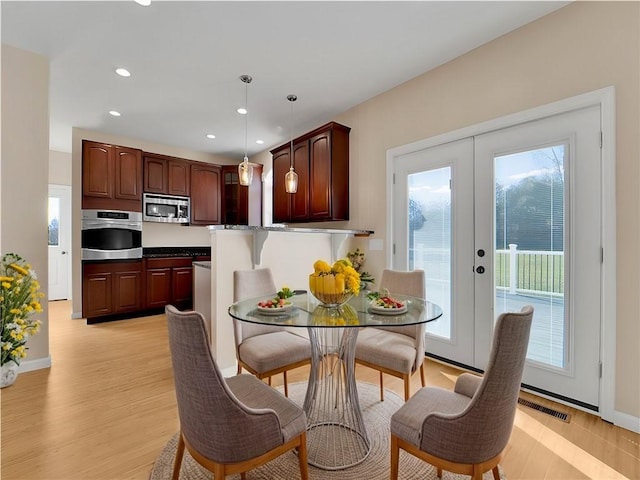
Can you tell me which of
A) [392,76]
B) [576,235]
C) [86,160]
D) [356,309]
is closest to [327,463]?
[356,309]

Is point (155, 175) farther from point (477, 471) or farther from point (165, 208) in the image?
point (477, 471)

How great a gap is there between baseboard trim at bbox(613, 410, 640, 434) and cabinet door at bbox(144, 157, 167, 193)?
18.7ft

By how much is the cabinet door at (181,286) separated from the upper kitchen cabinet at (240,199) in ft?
3.84

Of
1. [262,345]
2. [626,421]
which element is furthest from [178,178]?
[626,421]

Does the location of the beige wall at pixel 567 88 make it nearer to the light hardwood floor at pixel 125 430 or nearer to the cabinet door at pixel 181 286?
the light hardwood floor at pixel 125 430

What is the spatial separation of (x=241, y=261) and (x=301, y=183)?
5.74 ft

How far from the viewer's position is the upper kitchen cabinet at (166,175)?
16.0 ft

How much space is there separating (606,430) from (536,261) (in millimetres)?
1097

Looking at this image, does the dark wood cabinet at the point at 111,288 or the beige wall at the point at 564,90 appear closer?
the beige wall at the point at 564,90

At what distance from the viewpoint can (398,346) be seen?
201 cm

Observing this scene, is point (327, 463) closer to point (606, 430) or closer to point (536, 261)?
point (606, 430)

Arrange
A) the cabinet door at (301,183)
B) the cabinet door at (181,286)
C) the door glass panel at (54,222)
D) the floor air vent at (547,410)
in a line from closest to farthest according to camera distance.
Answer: the floor air vent at (547,410)
the cabinet door at (301,183)
the cabinet door at (181,286)
the door glass panel at (54,222)

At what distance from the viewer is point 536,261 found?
2.32 metres

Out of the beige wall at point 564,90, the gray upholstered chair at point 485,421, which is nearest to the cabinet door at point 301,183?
the beige wall at point 564,90
